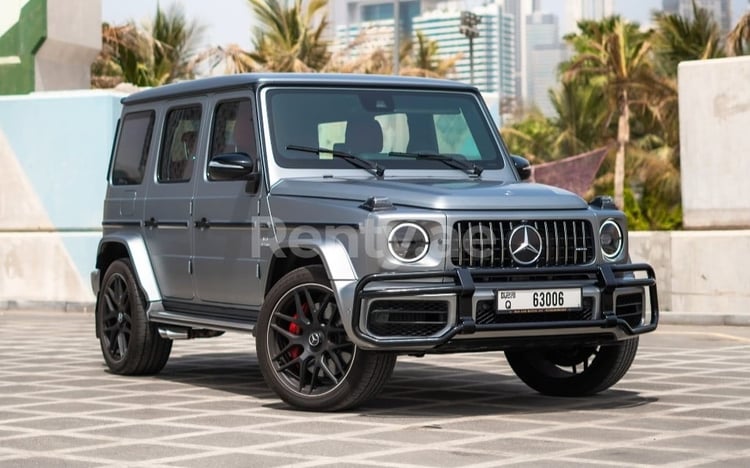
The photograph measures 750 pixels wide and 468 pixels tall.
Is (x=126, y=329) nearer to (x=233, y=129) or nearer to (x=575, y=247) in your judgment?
(x=233, y=129)

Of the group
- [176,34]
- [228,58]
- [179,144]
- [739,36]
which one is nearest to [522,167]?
[179,144]

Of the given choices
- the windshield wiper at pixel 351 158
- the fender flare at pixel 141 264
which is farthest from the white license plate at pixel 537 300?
the fender flare at pixel 141 264

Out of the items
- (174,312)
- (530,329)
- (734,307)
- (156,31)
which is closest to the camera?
(530,329)

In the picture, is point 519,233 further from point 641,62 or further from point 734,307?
point 641,62

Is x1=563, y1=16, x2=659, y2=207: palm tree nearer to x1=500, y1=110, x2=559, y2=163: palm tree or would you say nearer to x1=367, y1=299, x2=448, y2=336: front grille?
x1=500, y1=110, x2=559, y2=163: palm tree

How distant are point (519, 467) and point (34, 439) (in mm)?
2505

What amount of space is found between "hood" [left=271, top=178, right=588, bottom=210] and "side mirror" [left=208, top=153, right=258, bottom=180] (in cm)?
24

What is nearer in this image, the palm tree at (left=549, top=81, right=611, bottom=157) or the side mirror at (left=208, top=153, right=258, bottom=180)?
the side mirror at (left=208, top=153, right=258, bottom=180)

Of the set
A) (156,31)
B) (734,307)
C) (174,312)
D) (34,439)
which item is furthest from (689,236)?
(156,31)

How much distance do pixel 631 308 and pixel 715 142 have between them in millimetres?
8589

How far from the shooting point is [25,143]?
66.7ft

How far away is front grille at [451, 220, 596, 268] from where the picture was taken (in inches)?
320

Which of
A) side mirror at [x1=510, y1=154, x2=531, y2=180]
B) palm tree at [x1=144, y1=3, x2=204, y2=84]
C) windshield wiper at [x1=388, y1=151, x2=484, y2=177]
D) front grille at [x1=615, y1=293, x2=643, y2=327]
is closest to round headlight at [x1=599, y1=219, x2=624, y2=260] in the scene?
front grille at [x1=615, y1=293, x2=643, y2=327]

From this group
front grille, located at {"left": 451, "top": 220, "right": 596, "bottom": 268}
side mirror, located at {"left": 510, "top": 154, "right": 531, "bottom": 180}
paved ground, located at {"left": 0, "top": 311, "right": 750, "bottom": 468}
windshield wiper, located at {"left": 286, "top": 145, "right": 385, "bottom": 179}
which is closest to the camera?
paved ground, located at {"left": 0, "top": 311, "right": 750, "bottom": 468}
